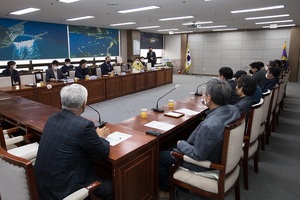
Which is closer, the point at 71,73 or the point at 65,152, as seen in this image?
the point at 65,152

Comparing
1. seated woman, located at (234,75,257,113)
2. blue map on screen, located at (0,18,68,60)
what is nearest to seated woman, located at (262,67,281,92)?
seated woman, located at (234,75,257,113)

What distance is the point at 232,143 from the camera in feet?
5.13

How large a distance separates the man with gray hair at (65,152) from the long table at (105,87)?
3715 mm

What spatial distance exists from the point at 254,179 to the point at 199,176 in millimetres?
1120

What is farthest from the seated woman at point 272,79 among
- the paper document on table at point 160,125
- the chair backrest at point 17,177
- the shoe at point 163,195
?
the chair backrest at point 17,177

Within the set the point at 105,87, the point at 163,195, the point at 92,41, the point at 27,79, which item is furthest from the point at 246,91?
the point at 92,41

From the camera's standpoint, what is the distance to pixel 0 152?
116 cm

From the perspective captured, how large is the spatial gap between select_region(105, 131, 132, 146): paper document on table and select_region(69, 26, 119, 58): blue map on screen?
861 centimetres

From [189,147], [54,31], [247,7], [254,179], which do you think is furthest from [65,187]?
[54,31]

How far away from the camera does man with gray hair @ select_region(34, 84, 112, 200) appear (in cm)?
135

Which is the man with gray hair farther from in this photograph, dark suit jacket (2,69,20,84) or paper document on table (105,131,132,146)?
dark suit jacket (2,69,20,84)

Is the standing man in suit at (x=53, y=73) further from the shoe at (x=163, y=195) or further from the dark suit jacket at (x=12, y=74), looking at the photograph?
the shoe at (x=163, y=195)

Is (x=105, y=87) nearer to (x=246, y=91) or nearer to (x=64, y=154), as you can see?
(x=246, y=91)

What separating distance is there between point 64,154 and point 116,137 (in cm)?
56
